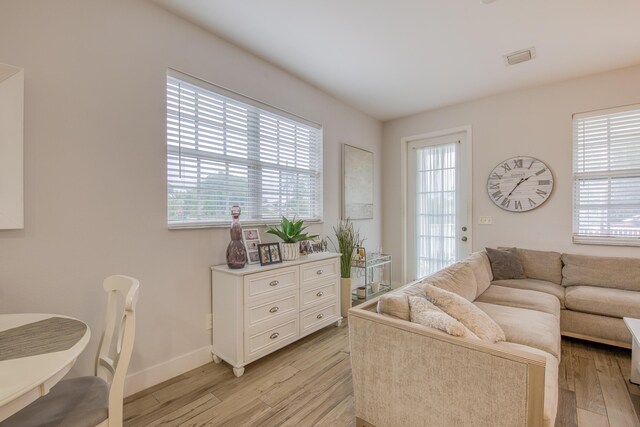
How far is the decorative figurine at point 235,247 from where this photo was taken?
227cm

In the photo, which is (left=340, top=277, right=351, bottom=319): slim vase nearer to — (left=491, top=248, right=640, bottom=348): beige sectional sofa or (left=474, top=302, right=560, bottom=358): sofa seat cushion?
(left=474, top=302, right=560, bottom=358): sofa seat cushion

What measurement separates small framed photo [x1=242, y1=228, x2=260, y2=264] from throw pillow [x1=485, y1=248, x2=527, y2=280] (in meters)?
2.61

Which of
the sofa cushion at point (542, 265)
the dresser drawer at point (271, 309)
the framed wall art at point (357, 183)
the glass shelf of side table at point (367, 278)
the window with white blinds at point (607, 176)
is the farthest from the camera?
the framed wall art at point (357, 183)

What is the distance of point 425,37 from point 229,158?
1973 mm

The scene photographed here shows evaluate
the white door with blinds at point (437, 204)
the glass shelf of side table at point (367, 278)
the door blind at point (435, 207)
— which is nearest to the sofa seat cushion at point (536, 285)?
the white door with blinds at point (437, 204)

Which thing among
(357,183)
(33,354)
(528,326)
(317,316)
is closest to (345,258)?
(317,316)

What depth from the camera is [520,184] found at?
3.54 m

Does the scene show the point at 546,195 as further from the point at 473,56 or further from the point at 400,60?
the point at 400,60

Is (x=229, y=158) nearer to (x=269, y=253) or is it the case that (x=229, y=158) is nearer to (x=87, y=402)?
(x=269, y=253)

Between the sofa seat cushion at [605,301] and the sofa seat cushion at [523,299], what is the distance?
176 millimetres

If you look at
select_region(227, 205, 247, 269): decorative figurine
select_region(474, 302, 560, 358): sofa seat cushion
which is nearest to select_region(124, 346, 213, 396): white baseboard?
select_region(227, 205, 247, 269): decorative figurine

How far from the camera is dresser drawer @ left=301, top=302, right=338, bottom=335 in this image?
8.75ft

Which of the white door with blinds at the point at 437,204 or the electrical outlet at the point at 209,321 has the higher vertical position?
the white door with blinds at the point at 437,204

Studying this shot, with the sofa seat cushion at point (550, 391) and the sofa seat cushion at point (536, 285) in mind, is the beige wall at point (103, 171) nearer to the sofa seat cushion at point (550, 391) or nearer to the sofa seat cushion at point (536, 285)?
the sofa seat cushion at point (550, 391)
